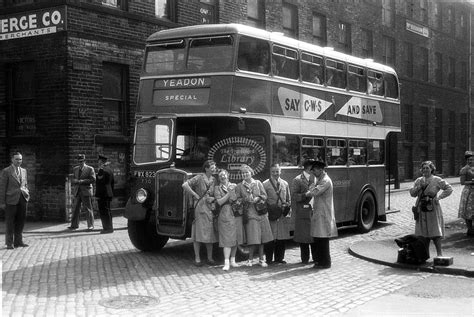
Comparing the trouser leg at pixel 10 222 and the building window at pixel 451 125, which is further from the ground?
the building window at pixel 451 125

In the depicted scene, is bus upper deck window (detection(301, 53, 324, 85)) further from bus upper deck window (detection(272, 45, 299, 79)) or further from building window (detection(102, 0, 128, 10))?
building window (detection(102, 0, 128, 10))

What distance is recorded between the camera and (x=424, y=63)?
123 feet

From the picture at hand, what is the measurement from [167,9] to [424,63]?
72.4ft

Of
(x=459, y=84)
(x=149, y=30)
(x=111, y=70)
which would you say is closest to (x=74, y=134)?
(x=111, y=70)

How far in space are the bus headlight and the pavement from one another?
4.05 meters

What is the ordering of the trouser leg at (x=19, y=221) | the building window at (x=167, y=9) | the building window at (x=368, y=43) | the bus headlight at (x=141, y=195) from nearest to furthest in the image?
the bus headlight at (x=141, y=195), the trouser leg at (x=19, y=221), the building window at (x=167, y=9), the building window at (x=368, y=43)

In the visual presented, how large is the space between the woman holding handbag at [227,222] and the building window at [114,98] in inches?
337

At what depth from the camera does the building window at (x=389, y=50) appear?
110 feet

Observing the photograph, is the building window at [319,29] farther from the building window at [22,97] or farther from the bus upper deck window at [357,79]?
the building window at [22,97]

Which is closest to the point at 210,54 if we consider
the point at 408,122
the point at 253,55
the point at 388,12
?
the point at 253,55

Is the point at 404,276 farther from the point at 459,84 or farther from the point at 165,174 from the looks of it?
the point at 459,84

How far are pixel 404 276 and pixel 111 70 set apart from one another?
468 inches

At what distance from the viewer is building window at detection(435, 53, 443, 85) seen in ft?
128

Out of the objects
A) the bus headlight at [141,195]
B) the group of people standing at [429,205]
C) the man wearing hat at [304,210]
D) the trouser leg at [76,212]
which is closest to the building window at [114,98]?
the trouser leg at [76,212]
